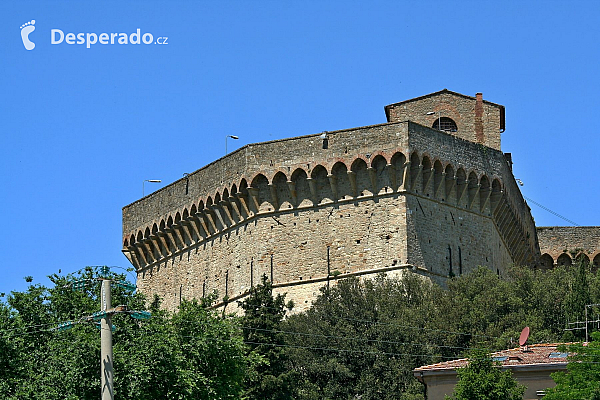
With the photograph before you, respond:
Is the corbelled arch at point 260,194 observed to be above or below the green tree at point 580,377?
above

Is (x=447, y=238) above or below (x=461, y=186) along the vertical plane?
below

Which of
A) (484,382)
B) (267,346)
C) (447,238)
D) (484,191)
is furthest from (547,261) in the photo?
(484,382)

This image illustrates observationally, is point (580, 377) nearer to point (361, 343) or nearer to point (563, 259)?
point (361, 343)

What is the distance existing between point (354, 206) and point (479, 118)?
725 centimetres

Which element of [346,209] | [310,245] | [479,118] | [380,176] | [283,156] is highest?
[479,118]

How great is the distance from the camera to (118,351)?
2783 cm

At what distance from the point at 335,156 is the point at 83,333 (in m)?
→ 19.0

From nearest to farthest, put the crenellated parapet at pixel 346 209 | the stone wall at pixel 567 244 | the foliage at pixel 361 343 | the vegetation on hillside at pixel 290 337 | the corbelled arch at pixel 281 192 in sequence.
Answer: the vegetation on hillside at pixel 290 337, the foliage at pixel 361 343, the crenellated parapet at pixel 346 209, the corbelled arch at pixel 281 192, the stone wall at pixel 567 244

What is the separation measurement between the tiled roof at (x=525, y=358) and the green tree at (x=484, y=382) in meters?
0.82

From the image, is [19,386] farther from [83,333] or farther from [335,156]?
[335,156]

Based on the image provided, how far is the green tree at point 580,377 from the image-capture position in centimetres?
2584

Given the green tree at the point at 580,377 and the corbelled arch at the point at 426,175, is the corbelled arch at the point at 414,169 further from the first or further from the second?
the green tree at the point at 580,377

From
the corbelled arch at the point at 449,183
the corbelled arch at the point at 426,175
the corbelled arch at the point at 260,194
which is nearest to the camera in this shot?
the corbelled arch at the point at 426,175

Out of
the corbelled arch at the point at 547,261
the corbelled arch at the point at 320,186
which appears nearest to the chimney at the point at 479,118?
the corbelled arch at the point at 320,186
